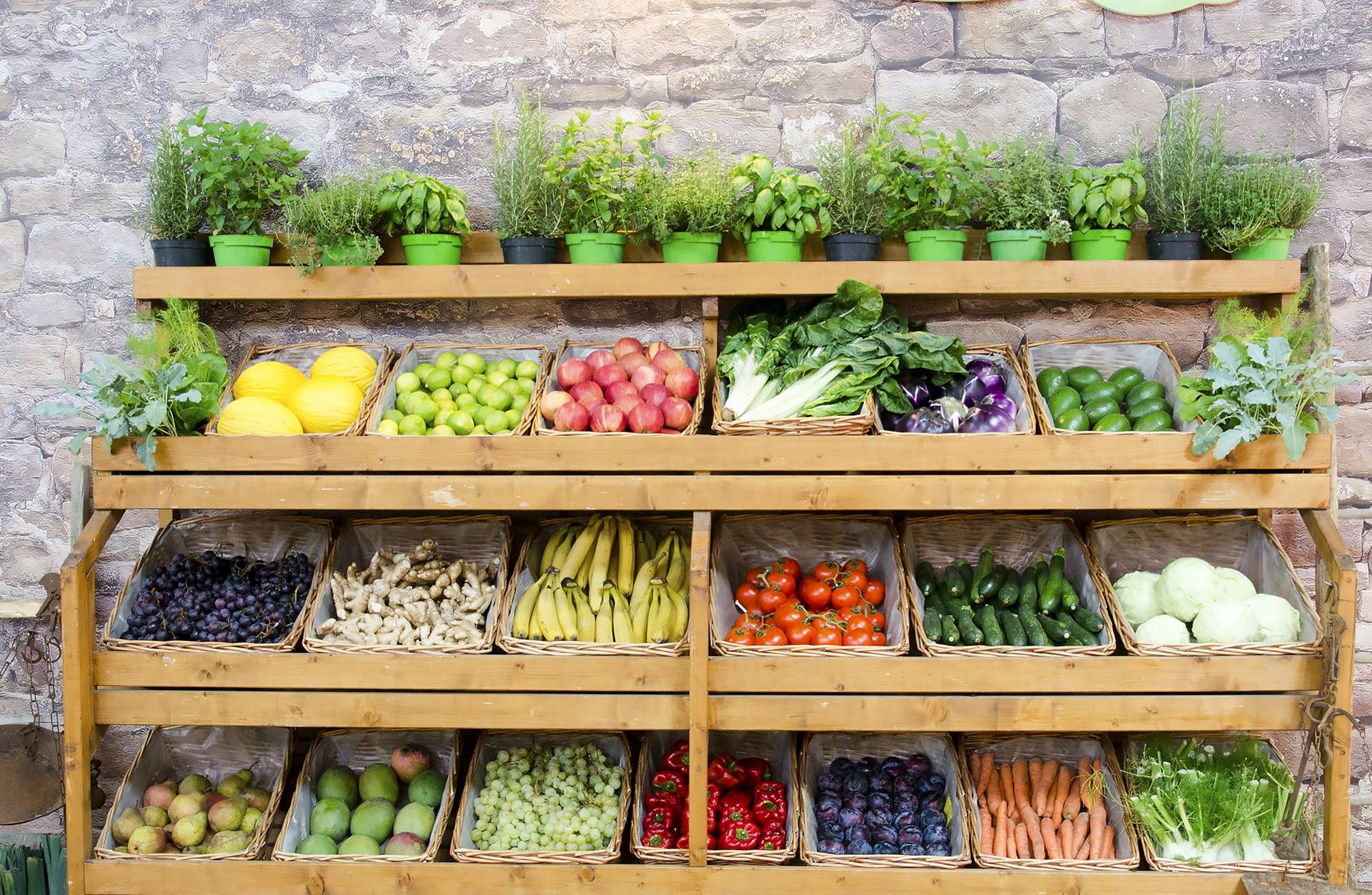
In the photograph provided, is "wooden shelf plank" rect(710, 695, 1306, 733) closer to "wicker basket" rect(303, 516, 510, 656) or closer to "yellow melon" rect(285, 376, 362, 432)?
"wicker basket" rect(303, 516, 510, 656)

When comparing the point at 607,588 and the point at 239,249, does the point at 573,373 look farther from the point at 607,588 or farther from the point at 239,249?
the point at 239,249

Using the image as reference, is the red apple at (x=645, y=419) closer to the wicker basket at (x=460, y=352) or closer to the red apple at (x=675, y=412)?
the red apple at (x=675, y=412)

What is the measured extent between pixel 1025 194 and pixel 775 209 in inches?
28.7

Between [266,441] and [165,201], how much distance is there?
2.88 ft

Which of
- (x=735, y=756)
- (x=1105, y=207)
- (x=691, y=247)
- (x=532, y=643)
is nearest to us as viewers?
(x=532, y=643)

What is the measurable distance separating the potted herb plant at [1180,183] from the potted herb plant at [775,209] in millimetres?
970

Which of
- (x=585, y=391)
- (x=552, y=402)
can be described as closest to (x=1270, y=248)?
(x=585, y=391)

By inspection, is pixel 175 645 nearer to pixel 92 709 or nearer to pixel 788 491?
pixel 92 709

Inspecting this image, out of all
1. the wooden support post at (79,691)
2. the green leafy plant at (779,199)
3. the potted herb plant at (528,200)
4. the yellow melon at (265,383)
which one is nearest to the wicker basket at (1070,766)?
the green leafy plant at (779,199)

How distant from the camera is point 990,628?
286 centimetres

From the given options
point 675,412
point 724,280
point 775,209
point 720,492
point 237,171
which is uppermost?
point 237,171

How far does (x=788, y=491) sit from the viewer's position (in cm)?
277

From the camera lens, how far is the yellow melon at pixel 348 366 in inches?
124

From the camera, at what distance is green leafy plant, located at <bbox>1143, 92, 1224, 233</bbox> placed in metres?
2.98
